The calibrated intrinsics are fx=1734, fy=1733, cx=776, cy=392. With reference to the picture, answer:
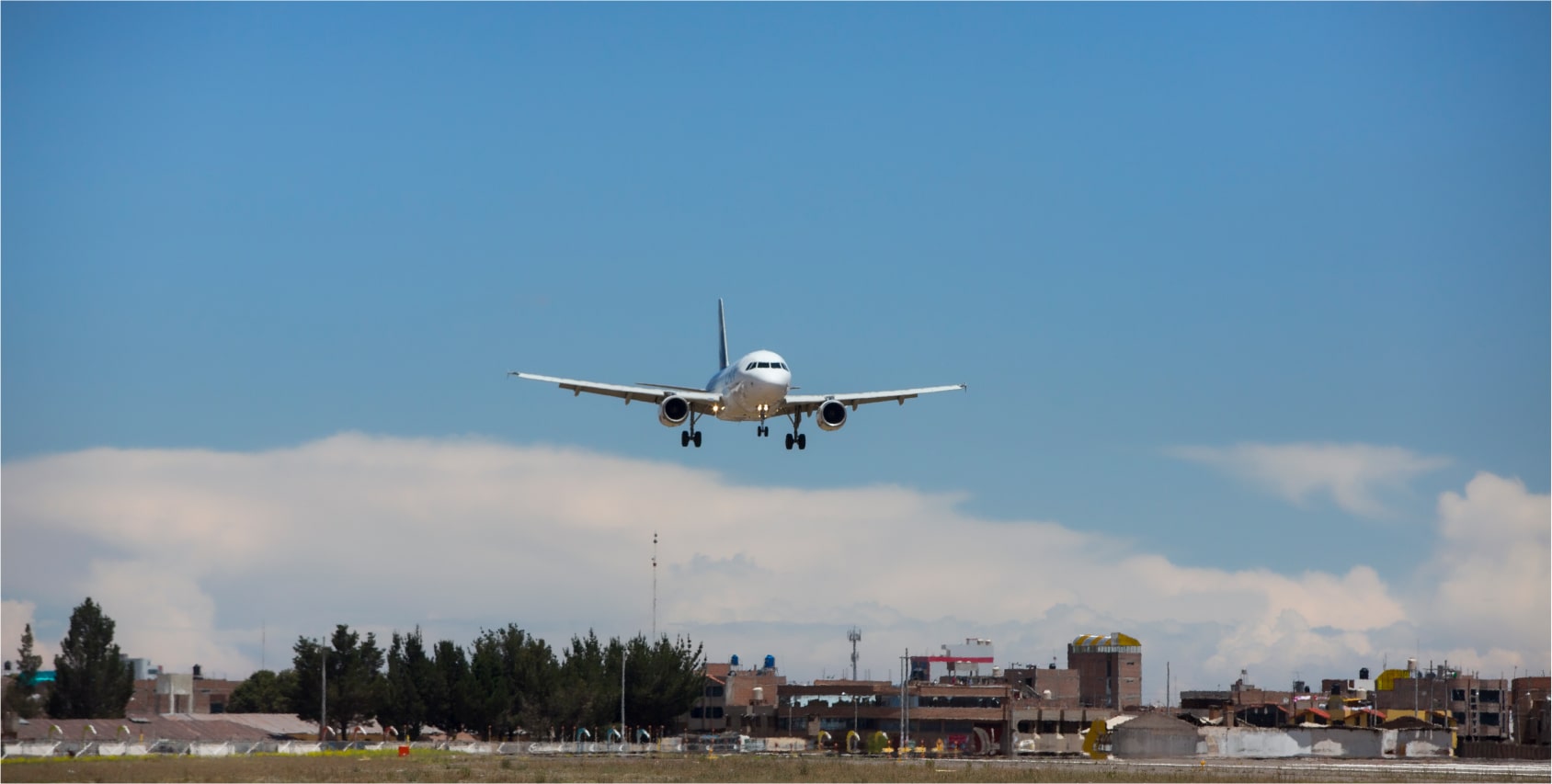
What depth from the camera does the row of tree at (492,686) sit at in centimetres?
15525

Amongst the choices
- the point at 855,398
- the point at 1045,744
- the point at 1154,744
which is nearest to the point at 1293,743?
the point at 1154,744

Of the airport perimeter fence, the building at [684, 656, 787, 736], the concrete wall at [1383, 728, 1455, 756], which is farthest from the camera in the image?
the building at [684, 656, 787, 736]

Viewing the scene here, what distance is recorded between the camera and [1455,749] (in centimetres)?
12988

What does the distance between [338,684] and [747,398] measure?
85004 mm

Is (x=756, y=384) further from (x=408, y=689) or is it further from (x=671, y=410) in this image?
(x=408, y=689)

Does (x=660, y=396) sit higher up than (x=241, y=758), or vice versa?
(x=660, y=396)

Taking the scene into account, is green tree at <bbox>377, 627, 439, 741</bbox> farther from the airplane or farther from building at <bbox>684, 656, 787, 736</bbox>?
the airplane

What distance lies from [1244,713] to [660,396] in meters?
121

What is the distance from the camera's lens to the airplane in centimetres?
8175

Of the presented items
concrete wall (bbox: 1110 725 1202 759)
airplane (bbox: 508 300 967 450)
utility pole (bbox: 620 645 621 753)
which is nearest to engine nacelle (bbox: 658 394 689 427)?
airplane (bbox: 508 300 967 450)

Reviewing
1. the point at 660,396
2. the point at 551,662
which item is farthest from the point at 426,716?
the point at 660,396

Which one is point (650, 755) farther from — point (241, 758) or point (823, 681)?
point (823, 681)

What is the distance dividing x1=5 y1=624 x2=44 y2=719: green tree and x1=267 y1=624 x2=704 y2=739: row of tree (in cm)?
4786

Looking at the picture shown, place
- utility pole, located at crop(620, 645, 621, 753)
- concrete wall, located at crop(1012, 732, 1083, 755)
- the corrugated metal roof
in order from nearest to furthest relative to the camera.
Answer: the corrugated metal roof
concrete wall, located at crop(1012, 732, 1083, 755)
utility pole, located at crop(620, 645, 621, 753)
